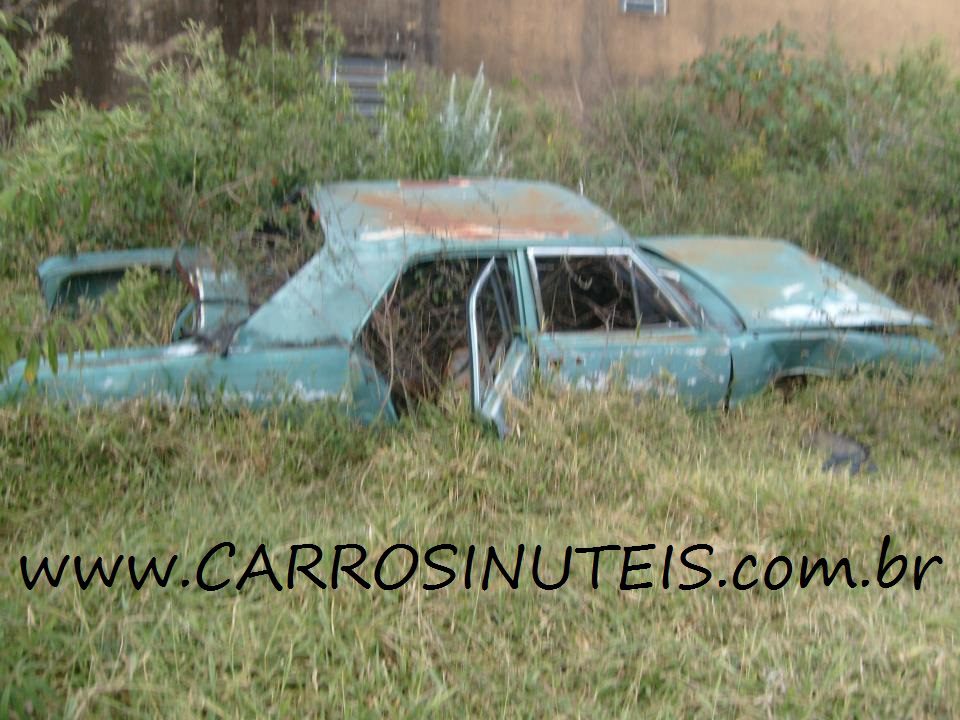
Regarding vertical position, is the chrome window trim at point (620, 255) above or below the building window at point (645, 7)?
below

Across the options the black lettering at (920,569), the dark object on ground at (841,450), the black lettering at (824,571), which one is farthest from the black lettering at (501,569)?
the dark object on ground at (841,450)

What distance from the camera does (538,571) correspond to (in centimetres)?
317

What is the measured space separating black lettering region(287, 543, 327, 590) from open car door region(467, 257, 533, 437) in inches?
37.4

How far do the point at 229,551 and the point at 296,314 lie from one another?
1.08m

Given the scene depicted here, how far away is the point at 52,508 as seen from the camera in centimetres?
344

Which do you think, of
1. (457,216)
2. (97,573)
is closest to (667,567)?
(97,573)

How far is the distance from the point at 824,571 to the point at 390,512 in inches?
58.2

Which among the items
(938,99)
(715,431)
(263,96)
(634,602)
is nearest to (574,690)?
(634,602)

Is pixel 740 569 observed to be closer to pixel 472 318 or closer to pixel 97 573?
pixel 472 318

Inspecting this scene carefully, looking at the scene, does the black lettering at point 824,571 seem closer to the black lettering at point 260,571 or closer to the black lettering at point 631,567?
the black lettering at point 631,567

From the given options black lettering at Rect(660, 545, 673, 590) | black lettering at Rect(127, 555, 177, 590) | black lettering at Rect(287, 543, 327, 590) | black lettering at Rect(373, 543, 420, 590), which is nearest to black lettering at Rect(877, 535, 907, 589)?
black lettering at Rect(660, 545, 673, 590)

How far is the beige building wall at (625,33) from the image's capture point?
9234 mm

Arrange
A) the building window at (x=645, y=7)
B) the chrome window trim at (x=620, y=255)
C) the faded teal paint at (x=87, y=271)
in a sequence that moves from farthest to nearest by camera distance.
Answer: the building window at (x=645, y=7)
the faded teal paint at (x=87, y=271)
the chrome window trim at (x=620, y=255)

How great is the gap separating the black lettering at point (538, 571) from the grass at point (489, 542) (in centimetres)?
4
